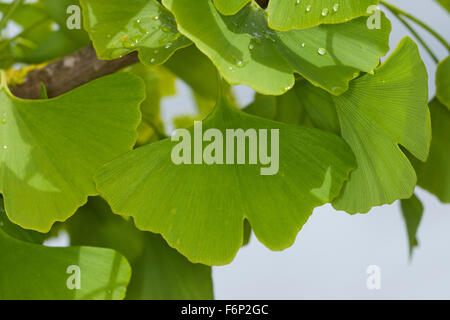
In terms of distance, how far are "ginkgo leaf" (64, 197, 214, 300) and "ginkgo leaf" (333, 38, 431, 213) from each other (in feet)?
0.55

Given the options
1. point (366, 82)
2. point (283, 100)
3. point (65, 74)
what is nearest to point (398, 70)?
point (366, 82)

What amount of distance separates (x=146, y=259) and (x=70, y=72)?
163mm

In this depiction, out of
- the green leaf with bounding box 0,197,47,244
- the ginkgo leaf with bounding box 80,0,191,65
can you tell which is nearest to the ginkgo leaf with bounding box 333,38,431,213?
the ginkgo leaf with bounding box 80,0,191,65

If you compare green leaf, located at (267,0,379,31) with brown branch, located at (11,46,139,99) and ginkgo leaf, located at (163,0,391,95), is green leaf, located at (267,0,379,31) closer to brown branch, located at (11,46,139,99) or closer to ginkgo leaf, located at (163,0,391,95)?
ginkgo leaf, located at (163,0,391,95)

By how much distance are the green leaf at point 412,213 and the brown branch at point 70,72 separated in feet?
0.82

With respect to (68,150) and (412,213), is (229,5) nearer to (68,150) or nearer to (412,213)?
(68,150)

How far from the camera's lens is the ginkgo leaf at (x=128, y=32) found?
0.89 feet

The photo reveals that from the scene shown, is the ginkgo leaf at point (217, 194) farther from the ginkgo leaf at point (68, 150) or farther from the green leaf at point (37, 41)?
the green leaf at point (37, 41)

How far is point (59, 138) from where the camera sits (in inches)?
11.9

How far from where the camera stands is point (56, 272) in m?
0.34

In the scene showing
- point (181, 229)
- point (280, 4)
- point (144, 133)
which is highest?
point (280, 4)

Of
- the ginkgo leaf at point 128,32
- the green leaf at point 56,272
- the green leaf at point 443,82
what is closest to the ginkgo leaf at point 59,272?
the green leaf at point 56,272

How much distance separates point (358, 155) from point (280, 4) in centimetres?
10
